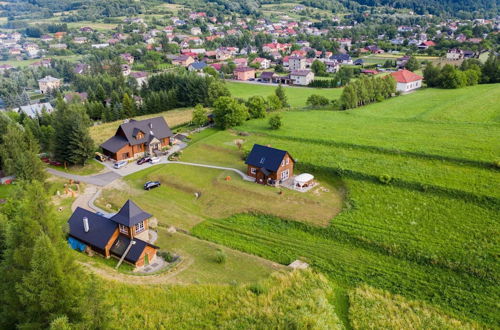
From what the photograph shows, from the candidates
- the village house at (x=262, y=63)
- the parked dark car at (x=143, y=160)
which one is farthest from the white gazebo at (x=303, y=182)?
the village house at (x=262, y=63)

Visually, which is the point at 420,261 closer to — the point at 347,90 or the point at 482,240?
the point at 482,240

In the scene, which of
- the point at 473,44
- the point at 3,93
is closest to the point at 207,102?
the point at 3,93

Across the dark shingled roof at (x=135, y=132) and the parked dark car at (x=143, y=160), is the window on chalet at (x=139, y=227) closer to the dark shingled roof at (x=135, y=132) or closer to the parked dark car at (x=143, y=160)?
the parked dark car at (x=143, y=160)

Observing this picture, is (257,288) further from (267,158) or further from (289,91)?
(289,91)

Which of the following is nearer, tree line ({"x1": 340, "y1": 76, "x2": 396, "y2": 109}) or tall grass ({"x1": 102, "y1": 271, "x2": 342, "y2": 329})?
tall grass ({"x1": 102, "y1": 271, "x2": 342, "y2": 329})

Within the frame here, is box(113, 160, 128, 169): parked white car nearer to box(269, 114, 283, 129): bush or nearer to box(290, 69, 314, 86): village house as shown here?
box(269, 114, 283, 129): bush

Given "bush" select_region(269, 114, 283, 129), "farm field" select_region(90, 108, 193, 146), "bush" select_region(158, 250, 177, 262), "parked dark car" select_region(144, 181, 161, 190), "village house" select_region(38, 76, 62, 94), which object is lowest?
"village house" select_region(38, 76, 62, 94)

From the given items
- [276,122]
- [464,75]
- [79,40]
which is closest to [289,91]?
[464,75]

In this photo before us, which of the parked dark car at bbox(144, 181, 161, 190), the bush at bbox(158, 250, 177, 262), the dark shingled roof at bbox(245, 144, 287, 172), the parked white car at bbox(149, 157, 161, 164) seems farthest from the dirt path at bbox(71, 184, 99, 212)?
the dark shingled roof at bbox(245, 144, 287, 172)
